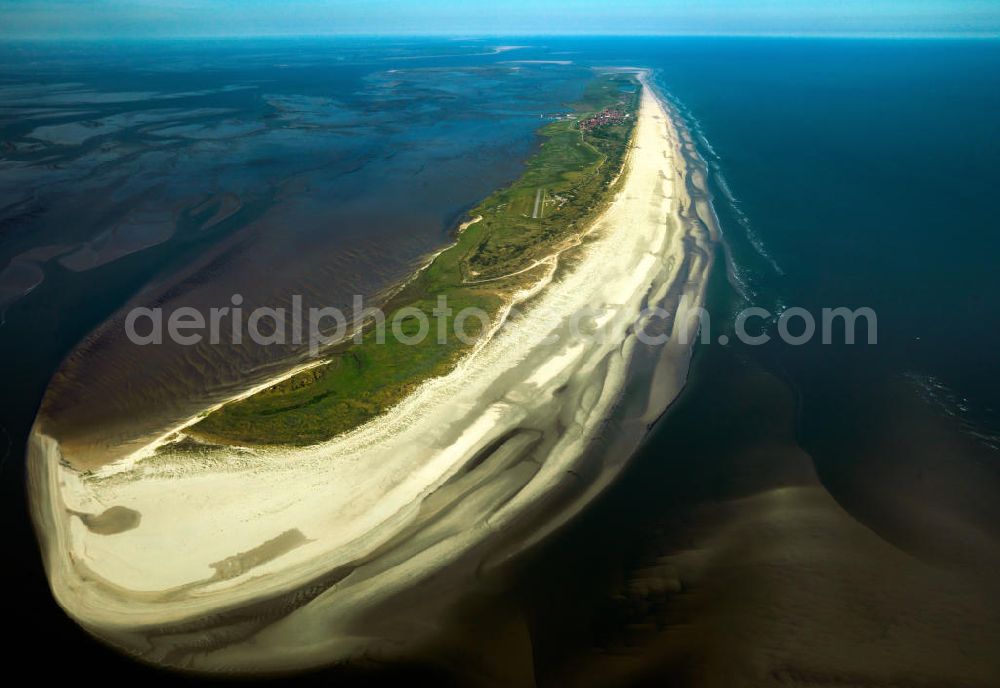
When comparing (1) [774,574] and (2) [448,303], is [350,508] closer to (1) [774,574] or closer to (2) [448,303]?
(1) [774,574]

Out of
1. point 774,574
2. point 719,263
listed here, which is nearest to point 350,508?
point 774,574

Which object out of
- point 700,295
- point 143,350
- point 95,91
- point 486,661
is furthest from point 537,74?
point 486,661

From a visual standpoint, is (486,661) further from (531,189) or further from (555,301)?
(531,189)

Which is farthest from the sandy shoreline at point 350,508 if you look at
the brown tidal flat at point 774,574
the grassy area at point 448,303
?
the brown tidal flat at point 774,574

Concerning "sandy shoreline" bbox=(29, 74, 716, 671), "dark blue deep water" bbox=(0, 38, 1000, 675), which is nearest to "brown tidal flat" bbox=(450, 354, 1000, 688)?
"dark blue deep water" bbox=(0, 38, 1000, 675)

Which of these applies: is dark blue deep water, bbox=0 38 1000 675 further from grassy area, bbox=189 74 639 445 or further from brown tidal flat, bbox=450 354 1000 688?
grassy area, bbox=189 74 639 445

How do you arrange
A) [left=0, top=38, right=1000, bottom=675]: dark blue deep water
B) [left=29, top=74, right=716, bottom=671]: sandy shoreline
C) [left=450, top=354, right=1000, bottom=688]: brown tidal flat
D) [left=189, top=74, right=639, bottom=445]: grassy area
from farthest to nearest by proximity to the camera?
[left=189, top=74, right=639, bottom=445]: grassy area < [left=0, top=38, right=1000, bottom=675]: dark blue deep water < [left=29, top=74, right=716, bottom=671]: sandy shoreline < [left=450, top=354, right=1000, bottom=688]: brown tidal flat
